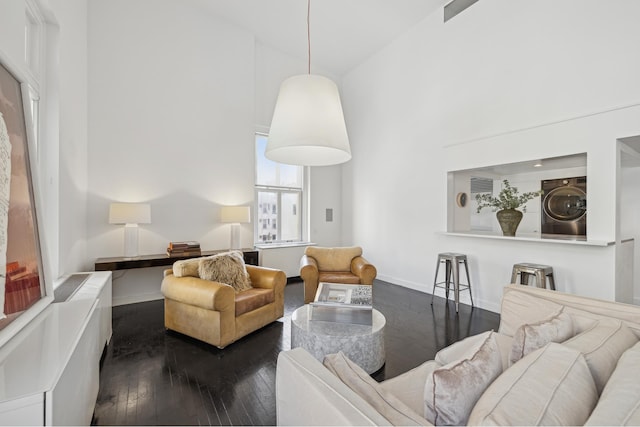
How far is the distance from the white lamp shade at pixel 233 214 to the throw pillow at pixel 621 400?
170 inches

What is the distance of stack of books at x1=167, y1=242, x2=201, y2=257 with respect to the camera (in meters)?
4.09

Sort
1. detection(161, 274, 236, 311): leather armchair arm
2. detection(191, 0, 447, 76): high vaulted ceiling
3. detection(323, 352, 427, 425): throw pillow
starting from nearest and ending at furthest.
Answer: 1. detection(323, 352, 427, 425): throw pillow
2. detection(161, 274, 236, 311): leather armchair arm
3. detection(191, 0, 447, 76): high vaulted ceiling

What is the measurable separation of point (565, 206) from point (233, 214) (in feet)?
16.9

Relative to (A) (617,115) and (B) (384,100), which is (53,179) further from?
(A) (617,115)

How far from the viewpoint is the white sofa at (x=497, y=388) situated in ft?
2.54

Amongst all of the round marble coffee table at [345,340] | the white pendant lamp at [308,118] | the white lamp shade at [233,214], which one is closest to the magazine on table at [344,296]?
the round marble coffee table at [345,340]

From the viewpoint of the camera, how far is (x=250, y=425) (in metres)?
1.78

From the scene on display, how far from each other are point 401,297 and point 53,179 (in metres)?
4.43

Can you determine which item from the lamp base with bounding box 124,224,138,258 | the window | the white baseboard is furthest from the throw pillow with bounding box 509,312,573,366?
the window

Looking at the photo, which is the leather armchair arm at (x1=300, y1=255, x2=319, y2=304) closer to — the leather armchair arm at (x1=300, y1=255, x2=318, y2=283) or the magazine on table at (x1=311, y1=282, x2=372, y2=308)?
the leather armchair arm at (x1=300, y1=255, x2=318, y2=283)

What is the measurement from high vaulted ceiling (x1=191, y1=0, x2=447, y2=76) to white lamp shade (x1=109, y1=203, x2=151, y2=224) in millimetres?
3316

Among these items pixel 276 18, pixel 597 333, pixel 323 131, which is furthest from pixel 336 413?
pixel 276 18

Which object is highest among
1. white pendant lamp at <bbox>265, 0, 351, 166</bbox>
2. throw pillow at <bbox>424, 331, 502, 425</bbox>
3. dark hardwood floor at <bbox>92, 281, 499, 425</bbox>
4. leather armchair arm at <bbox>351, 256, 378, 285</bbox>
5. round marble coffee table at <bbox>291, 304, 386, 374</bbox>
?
white pendant lamp at <bbox>265, 0, 351, 166</bbox>

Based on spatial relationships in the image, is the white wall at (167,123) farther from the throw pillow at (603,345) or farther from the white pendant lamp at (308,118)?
the throw pillow at (603,345)
